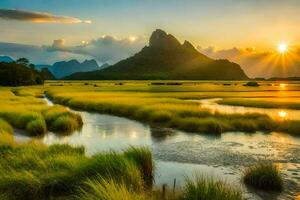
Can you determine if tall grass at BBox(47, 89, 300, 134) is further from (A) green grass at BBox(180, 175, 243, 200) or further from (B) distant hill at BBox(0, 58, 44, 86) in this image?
(B) distant hill at BBox(0, 58, 44, 86)

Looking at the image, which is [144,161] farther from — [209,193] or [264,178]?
[209,193]

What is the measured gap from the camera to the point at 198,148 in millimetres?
28594

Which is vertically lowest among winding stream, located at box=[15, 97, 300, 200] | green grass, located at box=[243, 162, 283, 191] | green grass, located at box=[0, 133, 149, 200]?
winding stream, located at box=[15, 97, 300, 200]

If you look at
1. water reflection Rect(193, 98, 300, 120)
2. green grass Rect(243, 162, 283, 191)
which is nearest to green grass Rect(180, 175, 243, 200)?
green grass Rect(243, 162, 283, 191)

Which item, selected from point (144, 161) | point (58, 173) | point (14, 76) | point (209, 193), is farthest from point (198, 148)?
point (14, 76)

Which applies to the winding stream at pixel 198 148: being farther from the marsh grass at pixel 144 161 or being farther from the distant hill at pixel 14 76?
the distant hill at pixel 14 76

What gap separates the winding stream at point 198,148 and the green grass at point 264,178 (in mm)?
525

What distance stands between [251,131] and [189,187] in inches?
999

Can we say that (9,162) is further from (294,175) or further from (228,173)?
(294,175)

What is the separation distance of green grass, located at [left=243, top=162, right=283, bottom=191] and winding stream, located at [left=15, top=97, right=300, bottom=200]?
53 cm

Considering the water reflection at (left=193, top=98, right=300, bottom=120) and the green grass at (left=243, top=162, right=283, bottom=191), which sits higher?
the green grass at (left=243, top=162, right=283, bottom=191)

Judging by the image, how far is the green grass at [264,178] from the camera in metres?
18.6

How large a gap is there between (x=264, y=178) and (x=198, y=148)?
387 inches

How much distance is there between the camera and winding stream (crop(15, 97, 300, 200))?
20844 mm
